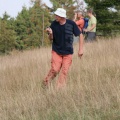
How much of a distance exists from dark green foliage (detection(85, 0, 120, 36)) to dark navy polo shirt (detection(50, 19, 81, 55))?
58.5ft

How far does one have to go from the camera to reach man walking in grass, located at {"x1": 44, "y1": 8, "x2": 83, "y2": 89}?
20.8 ft

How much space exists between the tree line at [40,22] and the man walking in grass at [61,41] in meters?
14.3

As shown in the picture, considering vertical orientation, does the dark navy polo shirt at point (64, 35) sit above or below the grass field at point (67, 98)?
above

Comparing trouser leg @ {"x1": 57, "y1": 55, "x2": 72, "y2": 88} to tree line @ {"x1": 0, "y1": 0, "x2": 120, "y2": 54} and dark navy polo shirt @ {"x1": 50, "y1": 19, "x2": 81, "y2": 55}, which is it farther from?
tree line @ {"x1": 0, "y1": 0, "x2": 120, "y2": 54}

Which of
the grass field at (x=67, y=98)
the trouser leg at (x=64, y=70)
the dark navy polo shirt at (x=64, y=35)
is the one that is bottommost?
the grass field at (x=67, y=98)

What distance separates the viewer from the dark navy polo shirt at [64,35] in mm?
6344

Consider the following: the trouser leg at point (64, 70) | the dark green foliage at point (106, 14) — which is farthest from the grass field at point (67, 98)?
the dark green foliage at point (106, 14)

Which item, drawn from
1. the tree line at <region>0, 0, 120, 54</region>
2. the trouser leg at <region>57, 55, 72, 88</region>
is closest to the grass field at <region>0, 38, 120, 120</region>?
the trouser leg at <region>57, 55, 72, 88</region>

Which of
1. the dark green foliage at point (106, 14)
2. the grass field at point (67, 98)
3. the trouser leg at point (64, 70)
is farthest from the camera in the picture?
the dark green foliage at point (106, 14)

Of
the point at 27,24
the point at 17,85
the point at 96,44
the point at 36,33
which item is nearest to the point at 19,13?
the point at 27,24

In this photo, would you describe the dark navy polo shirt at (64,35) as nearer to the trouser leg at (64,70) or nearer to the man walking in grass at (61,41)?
the man walking in grass at (61,41)

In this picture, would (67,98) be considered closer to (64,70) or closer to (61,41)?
(64,70)

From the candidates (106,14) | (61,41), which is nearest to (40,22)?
(106,14)

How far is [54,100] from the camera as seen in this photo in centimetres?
520
